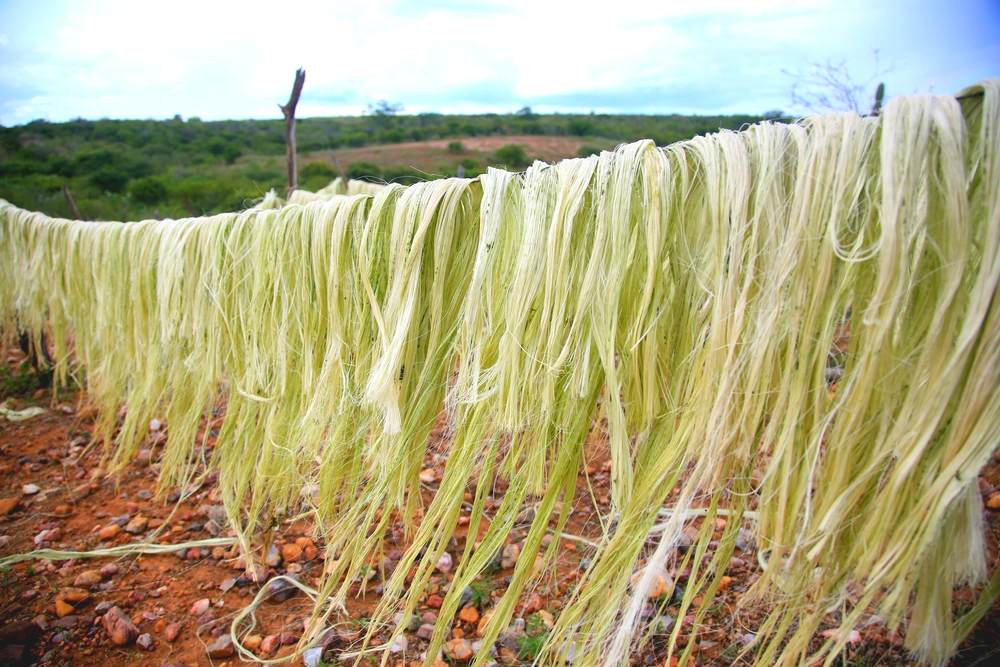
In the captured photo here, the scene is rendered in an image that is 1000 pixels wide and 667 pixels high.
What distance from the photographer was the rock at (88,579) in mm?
2219

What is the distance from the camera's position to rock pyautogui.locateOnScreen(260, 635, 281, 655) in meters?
1.90

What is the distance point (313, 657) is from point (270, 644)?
212 mm

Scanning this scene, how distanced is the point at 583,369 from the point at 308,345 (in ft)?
3.31

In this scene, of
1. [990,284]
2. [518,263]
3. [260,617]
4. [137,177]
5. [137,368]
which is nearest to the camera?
[990,284]

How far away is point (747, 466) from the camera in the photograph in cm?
123

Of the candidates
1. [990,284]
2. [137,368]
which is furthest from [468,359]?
[137,368]

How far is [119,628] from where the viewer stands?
1.97m

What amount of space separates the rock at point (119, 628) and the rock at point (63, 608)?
0.60 ft

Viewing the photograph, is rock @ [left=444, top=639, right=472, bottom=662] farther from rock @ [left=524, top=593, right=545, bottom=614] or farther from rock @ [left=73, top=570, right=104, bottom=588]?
rock @ [left=73, top=570, right=104, bottom=588]

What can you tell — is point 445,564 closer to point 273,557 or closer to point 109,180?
point 273,557

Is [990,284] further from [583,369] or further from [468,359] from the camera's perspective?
[468,359]

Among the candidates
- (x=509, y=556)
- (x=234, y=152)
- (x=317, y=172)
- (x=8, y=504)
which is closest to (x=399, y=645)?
(x=509, y=556)

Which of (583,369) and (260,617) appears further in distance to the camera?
(260,617)

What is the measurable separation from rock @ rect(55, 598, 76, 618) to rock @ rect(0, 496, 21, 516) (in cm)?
110
